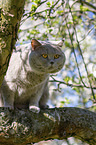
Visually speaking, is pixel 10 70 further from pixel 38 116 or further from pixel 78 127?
pixel 78 127

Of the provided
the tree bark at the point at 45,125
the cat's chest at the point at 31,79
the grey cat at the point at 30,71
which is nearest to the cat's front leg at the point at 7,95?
the grey cat at the point at 30,71

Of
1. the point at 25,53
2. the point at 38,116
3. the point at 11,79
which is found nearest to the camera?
the point at 38,116

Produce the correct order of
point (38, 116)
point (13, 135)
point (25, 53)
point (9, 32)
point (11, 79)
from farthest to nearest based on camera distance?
point (25, 53) < point (11, 79) < point (38, 116) < point (13, 135) < point (9, 32)

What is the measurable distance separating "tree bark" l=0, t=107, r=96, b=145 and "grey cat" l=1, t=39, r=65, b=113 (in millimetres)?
223

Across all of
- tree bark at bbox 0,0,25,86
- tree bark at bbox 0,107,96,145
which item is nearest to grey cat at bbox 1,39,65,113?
tree bark at bbox 0,107,96,145

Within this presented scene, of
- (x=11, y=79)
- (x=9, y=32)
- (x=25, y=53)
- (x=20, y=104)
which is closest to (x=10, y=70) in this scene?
(x=11, y=79)

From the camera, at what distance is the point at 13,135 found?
172cm

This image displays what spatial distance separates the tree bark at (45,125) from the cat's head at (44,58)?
0.49 m

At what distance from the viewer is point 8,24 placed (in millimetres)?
1314

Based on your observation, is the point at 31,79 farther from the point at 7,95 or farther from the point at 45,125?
the point at 45,125

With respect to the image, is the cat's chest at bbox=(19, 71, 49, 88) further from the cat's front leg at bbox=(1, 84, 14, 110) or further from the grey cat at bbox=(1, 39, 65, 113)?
the cat's front leg at bbox=(1, 84, 14, 110)

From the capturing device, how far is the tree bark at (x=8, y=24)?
4.23 ft

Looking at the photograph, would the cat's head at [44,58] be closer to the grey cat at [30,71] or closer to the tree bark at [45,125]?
the grey cat at [30,71]

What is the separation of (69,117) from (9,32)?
3.94ft
